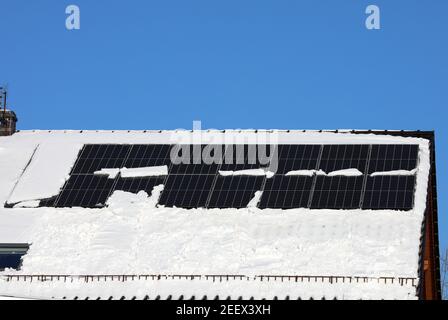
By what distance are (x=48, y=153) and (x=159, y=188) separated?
675 cm

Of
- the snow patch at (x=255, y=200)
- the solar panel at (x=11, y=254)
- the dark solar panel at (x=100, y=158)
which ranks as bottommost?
the solar panel at (x=11, y=254)

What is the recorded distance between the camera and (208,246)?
40.7 meters

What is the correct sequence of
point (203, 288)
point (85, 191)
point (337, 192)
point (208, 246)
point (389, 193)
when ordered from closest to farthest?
point (203, 288)
point (208, 246)
point (389, 193)
point (337, 192)
point (85, 191)

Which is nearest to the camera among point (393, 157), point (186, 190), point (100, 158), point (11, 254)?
point (11, 254)

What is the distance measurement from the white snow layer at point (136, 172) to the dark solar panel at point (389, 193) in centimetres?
885

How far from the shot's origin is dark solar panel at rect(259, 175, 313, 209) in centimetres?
4344

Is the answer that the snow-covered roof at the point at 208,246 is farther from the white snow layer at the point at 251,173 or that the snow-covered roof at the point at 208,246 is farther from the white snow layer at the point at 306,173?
the white snow layer at the point at 251,173

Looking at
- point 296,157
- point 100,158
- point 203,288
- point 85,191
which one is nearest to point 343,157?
point 296,157

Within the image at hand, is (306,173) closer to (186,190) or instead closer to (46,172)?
(186,190)

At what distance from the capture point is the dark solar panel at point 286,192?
4344 cm

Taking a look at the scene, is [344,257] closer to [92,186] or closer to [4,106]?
[92,186]

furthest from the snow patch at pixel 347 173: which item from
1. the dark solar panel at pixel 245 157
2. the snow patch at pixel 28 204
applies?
the snow patch at pixel 28 204

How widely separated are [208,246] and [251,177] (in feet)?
18.9
